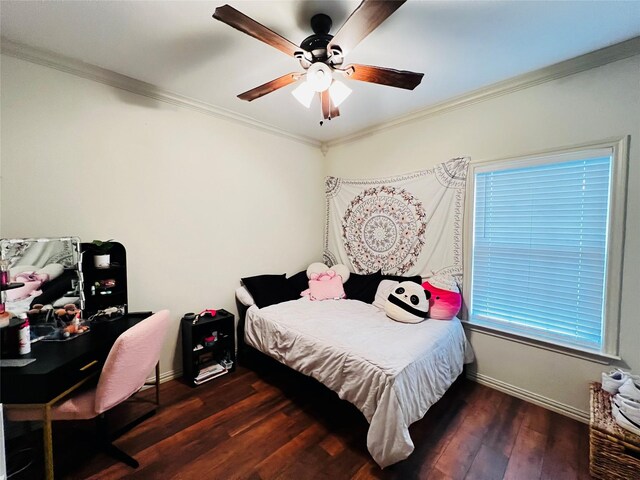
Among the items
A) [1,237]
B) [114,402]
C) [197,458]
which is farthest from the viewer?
[1,237]

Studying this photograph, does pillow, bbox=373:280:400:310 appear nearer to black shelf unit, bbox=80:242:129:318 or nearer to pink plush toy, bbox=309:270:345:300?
pink plush toy, bbox=309:270:345:300

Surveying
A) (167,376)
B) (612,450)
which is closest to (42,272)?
(167,376)

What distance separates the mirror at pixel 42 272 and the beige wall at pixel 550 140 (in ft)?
10.1

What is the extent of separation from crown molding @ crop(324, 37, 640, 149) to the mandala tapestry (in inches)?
21.2

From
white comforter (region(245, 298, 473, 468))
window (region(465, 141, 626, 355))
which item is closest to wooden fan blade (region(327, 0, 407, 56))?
window (region(465, 141, 626, 355))

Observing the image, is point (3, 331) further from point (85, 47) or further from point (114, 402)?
point (85, 47)

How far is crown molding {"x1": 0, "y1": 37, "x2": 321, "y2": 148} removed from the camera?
1.72m

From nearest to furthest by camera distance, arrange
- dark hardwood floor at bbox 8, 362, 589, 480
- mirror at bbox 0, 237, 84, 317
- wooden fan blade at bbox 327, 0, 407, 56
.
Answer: wooden fan blade at bbox 327, 0, 407, 56
dark hardwood floor at bbox 8, 362, 589, 480
mirror at bbox 0, 237, 84, 317

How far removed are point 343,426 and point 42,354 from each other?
6.06 ft

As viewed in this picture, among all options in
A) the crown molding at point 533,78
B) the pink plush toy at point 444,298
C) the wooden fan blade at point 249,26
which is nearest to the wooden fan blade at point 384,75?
the wooden fan blade at point 249,26

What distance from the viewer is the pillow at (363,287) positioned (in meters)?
2.90

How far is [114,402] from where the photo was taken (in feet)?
4.71

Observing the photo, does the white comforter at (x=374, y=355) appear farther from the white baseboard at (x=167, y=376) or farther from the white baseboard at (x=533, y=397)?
the white baseboard at (x=167, y=376)

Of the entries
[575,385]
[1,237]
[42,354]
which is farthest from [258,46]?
[575,385]
